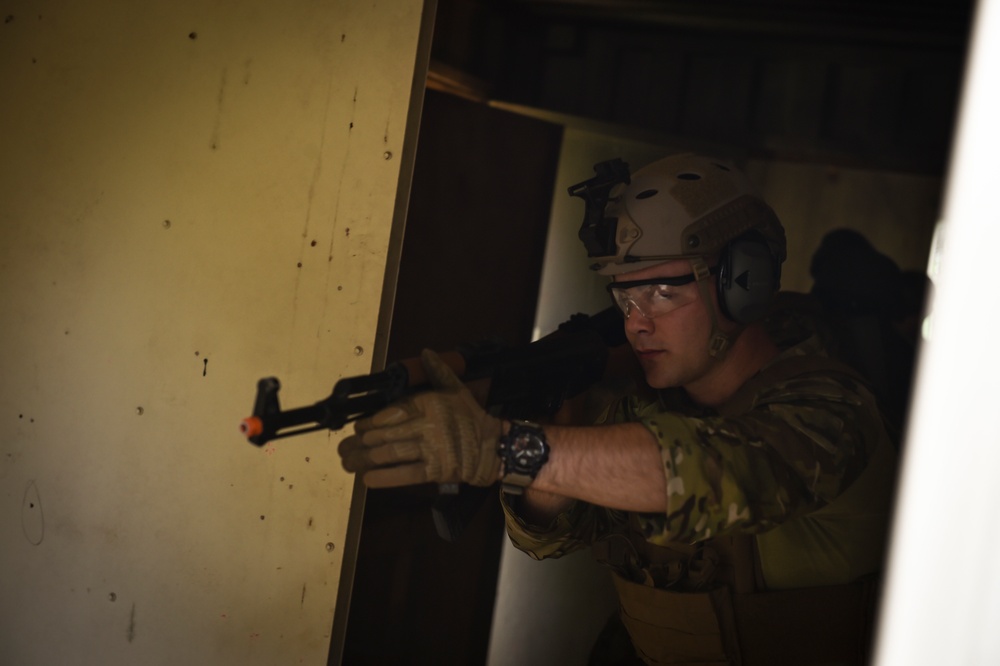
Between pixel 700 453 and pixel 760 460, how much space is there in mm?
87

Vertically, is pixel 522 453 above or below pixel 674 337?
below

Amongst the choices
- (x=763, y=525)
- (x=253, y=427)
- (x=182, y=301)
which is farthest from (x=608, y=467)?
(x=182, y=301)

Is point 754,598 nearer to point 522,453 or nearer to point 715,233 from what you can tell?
point 522,453

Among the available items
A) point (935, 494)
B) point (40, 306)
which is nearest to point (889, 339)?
point (935, 494)

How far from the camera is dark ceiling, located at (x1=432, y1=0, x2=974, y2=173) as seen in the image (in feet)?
3.92

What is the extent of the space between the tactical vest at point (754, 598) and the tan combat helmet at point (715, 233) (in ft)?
0.41

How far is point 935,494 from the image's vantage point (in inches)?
22.5

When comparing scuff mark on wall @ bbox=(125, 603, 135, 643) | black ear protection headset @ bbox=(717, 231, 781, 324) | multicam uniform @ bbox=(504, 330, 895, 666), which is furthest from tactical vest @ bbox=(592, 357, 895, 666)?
scuff mark on wall @ bbox=(125, 603, 135, 643)

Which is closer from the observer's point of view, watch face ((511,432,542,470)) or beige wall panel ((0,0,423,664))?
watch face ((511,432,542,470))

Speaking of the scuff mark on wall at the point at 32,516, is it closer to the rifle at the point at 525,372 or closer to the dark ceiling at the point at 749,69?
the rifle at the point at 525,372

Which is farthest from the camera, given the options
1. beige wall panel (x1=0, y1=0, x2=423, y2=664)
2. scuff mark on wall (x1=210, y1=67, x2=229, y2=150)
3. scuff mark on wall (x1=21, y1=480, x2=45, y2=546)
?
scuff mark on wall (x1=21, y1=480, x2=45, y2=546)

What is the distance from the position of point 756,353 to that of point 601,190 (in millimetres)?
349

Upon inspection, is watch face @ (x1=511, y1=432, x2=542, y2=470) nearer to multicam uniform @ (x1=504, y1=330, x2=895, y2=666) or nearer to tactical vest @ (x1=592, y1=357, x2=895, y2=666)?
multicam uniform @ (x1=504, y1=330, x2=895, y2=666)

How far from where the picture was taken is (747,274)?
4.20 ft
